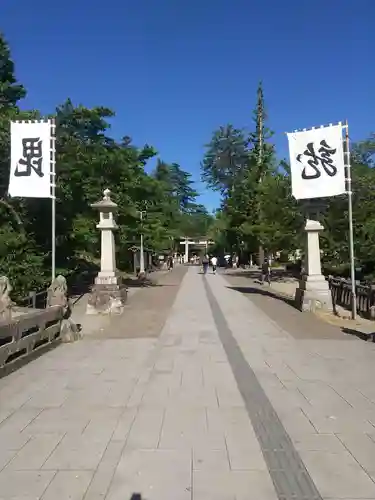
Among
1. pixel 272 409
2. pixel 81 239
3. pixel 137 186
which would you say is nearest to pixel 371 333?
pixel 272 409

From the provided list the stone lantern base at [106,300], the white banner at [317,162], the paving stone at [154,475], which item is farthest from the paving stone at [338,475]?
the stone lantern base at [106,300]

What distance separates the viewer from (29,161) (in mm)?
12984

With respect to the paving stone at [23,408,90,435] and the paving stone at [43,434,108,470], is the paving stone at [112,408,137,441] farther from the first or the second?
the paving stone at [23,408,90,435]

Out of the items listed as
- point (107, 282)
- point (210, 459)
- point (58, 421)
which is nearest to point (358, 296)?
point (107, 282)

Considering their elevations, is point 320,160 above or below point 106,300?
above

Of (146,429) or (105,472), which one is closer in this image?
(105,472)

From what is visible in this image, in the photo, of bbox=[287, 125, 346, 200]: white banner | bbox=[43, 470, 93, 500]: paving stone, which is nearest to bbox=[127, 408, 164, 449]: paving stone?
bbox=[43, 470, 93, 500]: paving stone

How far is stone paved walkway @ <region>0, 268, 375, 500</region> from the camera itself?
3.69 m

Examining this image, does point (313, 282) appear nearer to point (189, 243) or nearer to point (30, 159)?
point (30, 159)

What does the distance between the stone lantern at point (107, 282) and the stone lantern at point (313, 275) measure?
19.7 feet

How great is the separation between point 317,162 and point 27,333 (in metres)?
9.28

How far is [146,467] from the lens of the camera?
13.0 ft

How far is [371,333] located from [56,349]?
21.7 ft

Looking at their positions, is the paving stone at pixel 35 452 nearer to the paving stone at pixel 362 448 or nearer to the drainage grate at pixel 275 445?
the drainage grate at pixel 275 445
